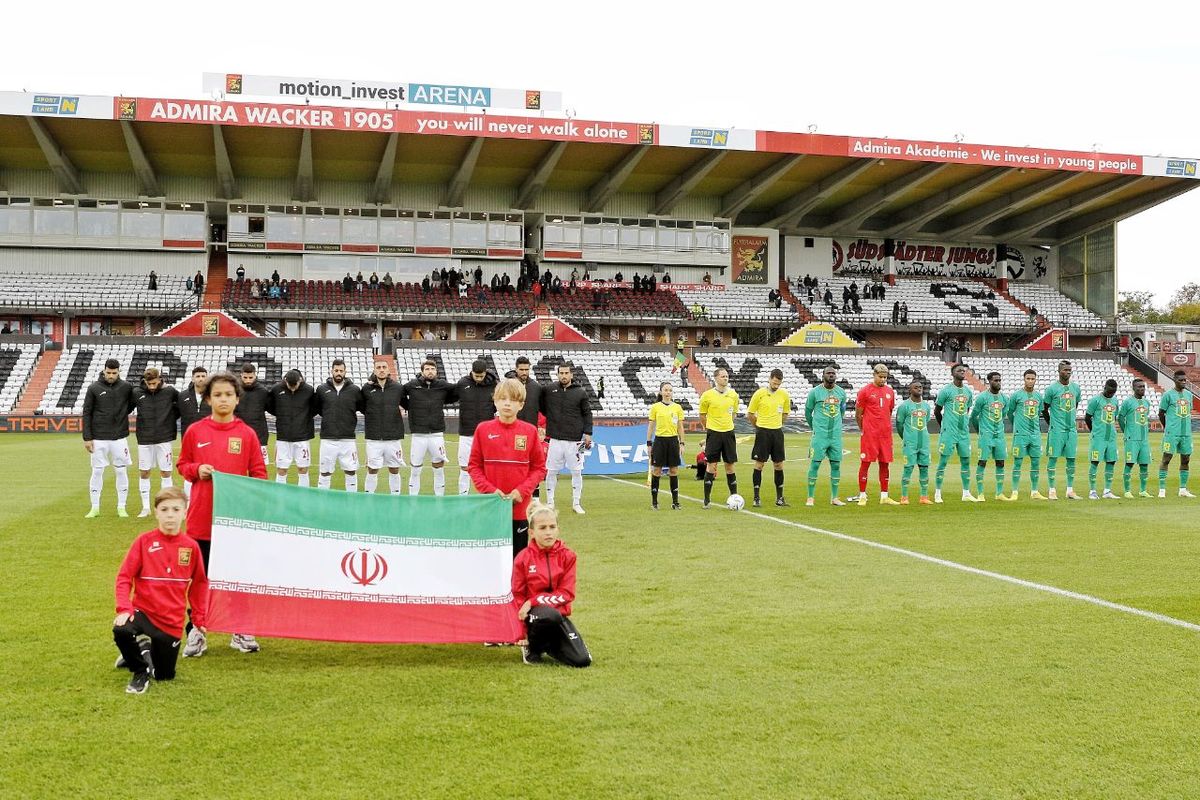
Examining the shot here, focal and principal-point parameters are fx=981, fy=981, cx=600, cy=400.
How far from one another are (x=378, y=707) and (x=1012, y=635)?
4270 millimetres

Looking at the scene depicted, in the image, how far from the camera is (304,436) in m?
13.1

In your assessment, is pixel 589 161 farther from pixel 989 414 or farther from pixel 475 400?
pixel 475 400

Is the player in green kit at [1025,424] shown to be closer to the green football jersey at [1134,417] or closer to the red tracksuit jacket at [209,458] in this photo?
the green football jersey at [1134,417]

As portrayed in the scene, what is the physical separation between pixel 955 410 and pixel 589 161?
1290 inches

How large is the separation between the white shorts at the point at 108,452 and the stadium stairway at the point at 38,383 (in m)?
24.0

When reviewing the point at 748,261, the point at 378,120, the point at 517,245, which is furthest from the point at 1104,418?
the point at 748,261

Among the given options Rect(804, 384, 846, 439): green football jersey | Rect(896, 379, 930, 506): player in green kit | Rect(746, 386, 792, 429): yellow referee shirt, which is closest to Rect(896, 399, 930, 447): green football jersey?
Rect(896, 379, 930, 506): player in green kit

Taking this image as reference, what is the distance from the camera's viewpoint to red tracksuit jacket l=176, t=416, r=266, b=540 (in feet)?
20.9

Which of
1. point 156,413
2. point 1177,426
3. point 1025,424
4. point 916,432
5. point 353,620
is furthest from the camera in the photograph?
point 1177,426

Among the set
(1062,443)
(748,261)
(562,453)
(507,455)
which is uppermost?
(748,261)

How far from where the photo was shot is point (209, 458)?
6613 millimetres

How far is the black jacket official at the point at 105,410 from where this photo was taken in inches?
494

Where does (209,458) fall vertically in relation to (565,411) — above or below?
below

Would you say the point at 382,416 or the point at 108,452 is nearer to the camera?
the point at 108,452
